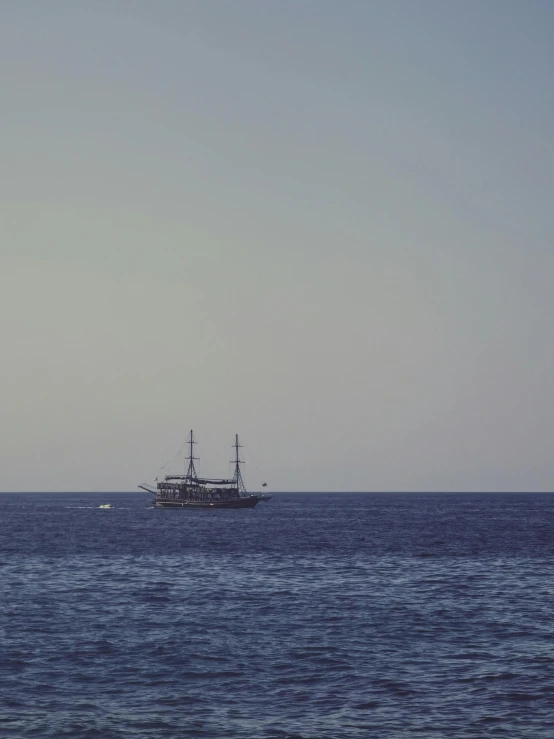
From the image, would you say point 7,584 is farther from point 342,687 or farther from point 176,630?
point 342,687

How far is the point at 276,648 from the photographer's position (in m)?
39.9

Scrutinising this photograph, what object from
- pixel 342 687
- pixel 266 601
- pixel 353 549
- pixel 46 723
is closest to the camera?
pixel 46 723

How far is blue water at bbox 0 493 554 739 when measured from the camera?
95.5 ft

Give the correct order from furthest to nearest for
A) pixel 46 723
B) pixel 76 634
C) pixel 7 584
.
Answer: pixel 7 584
pixel 76 634
pixel 46 723

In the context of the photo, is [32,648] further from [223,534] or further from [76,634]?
[223,534]

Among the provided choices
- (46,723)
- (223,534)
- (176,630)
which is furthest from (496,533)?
(46,723)

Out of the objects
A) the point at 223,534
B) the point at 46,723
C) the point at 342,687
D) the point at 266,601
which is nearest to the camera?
the point at 46,723

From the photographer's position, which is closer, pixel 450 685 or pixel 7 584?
pixel 450 685

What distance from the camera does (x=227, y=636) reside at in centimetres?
4281

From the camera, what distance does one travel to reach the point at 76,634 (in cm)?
4275

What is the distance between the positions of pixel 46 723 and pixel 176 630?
52.0 feet

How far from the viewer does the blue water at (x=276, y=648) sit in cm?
2909

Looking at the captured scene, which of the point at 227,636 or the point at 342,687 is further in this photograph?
the point at 227,636

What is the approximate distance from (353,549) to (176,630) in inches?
1922
